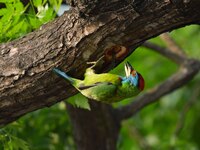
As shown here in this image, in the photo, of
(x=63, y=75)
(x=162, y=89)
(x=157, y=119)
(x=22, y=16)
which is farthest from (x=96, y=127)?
(x=157, y=119)

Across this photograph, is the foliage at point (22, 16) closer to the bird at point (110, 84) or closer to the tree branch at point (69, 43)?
the tree branch at point (69, 43)

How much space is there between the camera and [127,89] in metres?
2.44

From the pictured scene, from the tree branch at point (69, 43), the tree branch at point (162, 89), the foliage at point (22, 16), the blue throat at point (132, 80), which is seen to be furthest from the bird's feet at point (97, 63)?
the tree branch at point (162, 89)

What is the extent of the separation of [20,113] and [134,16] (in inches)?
28.5

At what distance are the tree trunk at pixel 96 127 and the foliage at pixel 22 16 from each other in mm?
1122

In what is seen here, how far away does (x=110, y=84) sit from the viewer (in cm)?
245

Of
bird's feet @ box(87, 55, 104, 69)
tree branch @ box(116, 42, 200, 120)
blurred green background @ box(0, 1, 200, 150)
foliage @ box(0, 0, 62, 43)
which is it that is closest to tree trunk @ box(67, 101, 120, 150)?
tree branch @ box(116, 42, 200, 120)

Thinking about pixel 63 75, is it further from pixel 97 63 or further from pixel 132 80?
pixel 132 80

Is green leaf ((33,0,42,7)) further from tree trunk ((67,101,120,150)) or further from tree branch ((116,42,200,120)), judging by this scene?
tree branch ((116,42,200,120))

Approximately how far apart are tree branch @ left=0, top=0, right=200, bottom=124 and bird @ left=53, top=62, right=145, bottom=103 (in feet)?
0.27

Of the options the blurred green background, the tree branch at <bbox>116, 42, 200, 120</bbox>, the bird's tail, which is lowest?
the blurred green background

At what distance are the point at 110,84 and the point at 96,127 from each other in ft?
5.13

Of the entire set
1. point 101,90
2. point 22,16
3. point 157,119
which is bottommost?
point 157,119

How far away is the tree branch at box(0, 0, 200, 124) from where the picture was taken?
236 centimetres
